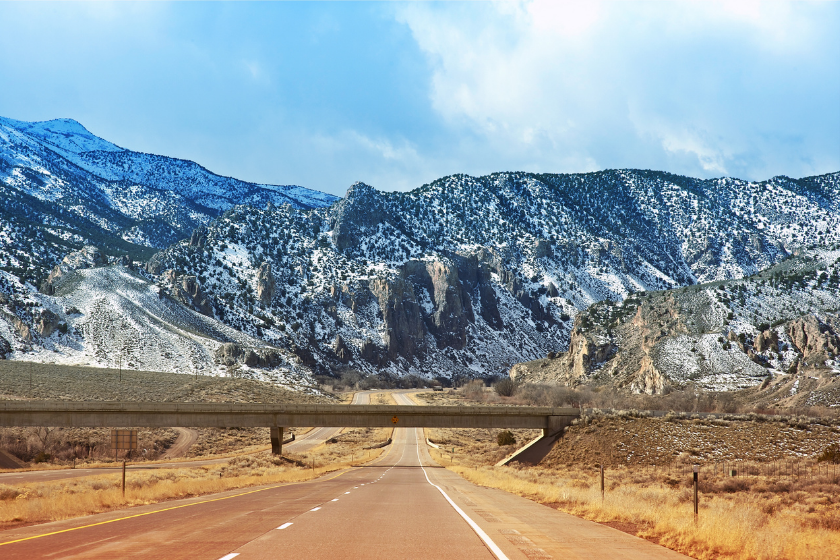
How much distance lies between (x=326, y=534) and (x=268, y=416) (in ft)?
193

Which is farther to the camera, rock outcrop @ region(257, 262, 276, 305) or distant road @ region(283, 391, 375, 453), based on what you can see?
rock outcrop @ region(257, 262, 276, 305)

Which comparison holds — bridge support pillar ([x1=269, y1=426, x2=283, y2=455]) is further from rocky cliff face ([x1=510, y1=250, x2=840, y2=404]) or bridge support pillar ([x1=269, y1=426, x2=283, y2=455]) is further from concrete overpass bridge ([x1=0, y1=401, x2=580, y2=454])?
rocky cliff face ([x1=510, y1=250, x2=840, y2=404])

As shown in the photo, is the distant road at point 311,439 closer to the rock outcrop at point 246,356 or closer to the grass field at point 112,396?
the grass field at point 112,396

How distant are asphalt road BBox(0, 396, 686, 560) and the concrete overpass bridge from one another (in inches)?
1911

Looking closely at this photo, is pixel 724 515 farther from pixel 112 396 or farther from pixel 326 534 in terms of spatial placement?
pixel 112 396

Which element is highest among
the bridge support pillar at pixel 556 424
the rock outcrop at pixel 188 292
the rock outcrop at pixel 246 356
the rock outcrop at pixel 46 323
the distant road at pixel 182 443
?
the rock outcrop at pixel 188 292

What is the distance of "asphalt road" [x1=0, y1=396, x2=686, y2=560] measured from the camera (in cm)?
1130

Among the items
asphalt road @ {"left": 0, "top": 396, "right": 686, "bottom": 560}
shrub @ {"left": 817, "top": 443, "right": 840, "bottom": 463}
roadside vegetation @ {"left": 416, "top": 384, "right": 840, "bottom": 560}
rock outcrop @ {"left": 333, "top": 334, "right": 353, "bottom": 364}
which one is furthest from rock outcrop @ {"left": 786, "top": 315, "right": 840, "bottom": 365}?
rock outcrop @ {"left": 333, "top": 334, "right": 353, "bottom": 364}

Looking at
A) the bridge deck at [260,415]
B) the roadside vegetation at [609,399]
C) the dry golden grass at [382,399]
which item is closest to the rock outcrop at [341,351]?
the roadside vegetation at [609,399]

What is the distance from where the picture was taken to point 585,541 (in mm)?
13664

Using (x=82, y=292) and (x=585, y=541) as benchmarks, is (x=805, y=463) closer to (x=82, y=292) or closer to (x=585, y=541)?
(x=585, y=541)

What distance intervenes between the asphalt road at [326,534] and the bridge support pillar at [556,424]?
48.7 m

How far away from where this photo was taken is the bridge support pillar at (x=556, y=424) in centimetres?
6931

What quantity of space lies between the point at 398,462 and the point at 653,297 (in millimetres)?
90582
